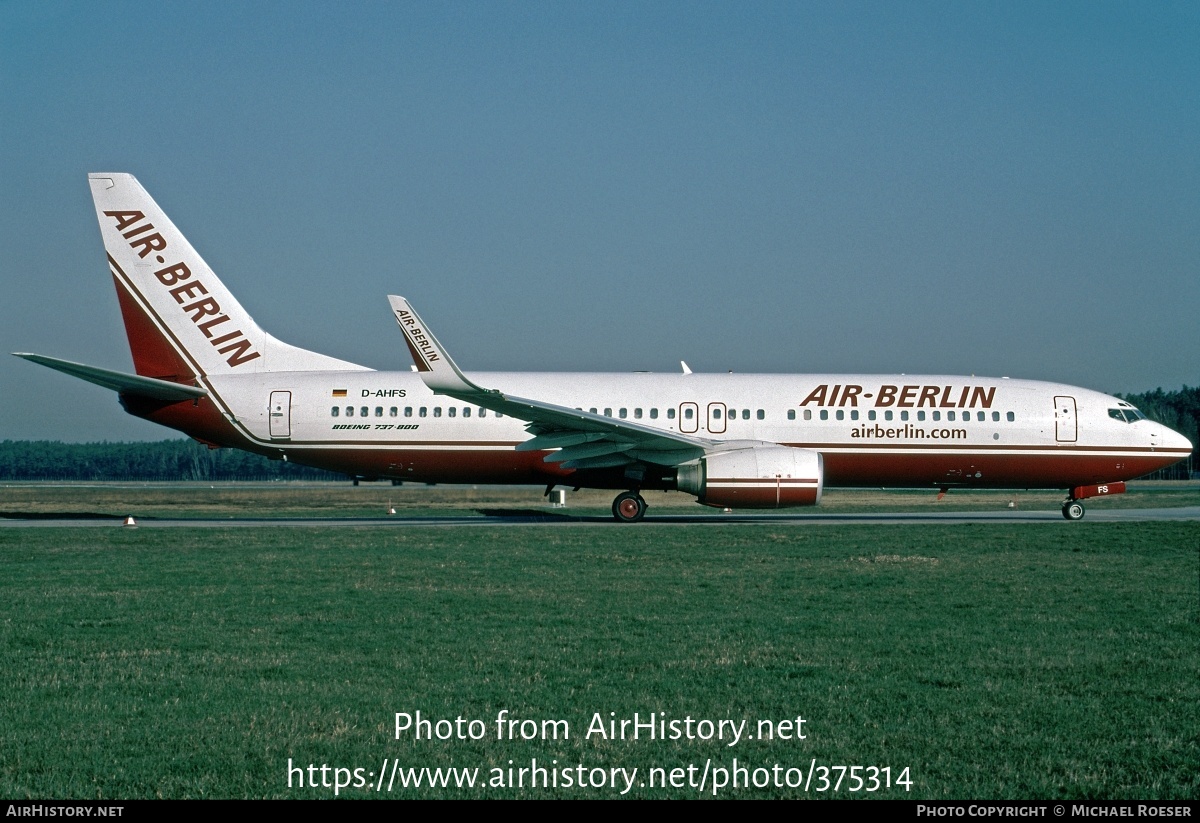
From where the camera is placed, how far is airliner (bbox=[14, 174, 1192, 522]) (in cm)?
2552

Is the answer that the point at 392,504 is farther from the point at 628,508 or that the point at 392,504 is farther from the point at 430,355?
the point at 430,355

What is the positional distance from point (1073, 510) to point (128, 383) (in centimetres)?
2209

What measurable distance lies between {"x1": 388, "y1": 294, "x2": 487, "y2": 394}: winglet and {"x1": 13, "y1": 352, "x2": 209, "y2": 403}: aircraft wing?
6.54m

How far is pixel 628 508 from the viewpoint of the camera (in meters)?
25.2

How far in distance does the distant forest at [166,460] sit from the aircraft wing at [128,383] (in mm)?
69233

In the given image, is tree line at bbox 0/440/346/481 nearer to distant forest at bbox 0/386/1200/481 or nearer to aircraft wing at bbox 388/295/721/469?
distant forest at bbox 0/386/1200/481

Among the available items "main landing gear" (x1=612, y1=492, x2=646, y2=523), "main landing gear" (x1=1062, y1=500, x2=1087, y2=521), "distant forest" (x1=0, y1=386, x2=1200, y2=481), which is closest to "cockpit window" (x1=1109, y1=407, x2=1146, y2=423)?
"main landing gear" (x1=1062, y1=500, x2=1087, y2=521)

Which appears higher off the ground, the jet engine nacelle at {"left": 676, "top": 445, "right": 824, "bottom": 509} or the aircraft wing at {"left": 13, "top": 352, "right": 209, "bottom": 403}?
the aircraft wing at {"left": 13, "top": 352, "right": 209, "bottom": 403}


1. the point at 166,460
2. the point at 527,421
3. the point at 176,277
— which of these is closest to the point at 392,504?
the point at 176,277

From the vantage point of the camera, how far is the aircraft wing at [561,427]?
70.1 feet

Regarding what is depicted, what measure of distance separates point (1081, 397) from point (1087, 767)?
23475 millimetres

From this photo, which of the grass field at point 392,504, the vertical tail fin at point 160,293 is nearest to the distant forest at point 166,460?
the grass field at point 392,504

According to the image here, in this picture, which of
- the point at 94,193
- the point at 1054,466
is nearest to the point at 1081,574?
the point at 1054,466
